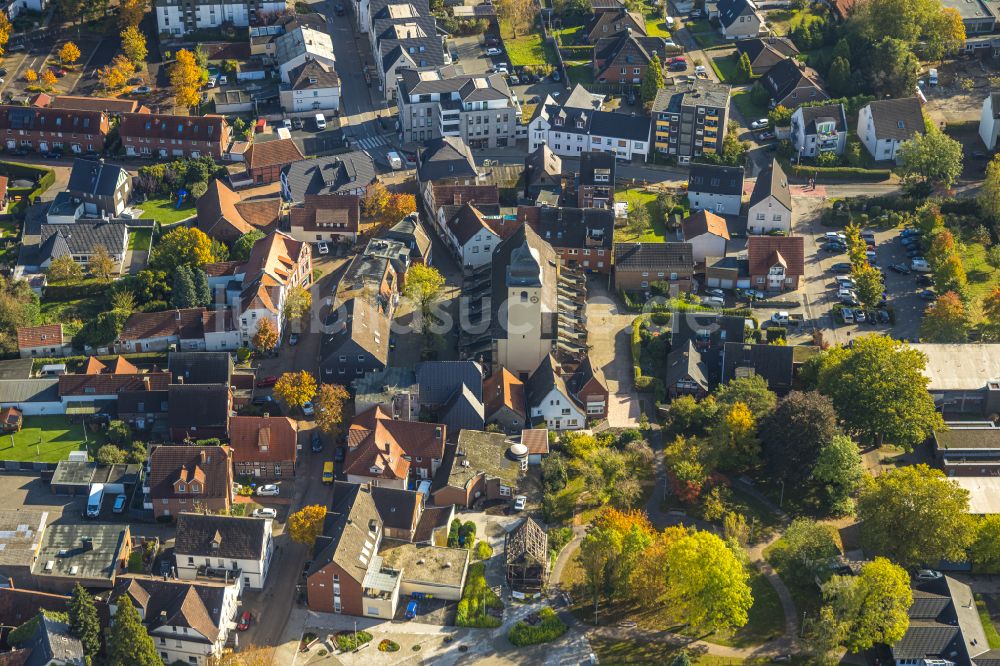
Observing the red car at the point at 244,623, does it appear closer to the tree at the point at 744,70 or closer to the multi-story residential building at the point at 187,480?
the multi-story residential building at the point at 187,480

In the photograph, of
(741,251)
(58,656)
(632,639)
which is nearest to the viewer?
(58,656)

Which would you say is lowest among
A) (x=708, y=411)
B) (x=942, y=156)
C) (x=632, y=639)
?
(x=632, y=639)

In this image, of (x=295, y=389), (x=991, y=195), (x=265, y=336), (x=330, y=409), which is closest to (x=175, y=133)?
(x=265, y=336)

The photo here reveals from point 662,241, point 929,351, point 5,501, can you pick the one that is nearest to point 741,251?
point 662,241

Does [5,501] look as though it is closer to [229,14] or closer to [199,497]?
[199,497]

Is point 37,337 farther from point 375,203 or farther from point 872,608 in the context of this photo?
point 872,608

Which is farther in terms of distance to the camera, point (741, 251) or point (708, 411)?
point (741, 251)

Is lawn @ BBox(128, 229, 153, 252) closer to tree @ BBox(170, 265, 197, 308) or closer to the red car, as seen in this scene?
tree @ BBox(170, 265, 197, 308)
